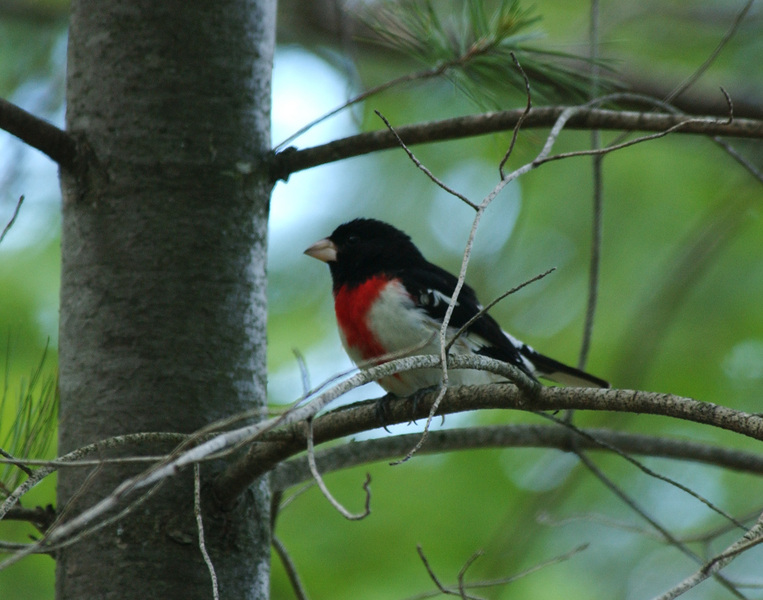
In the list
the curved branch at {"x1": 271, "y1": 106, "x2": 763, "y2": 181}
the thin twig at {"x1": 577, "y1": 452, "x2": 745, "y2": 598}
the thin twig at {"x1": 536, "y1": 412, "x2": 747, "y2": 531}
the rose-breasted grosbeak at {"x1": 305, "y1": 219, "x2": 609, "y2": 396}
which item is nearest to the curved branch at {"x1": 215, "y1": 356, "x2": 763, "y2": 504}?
the thin twig at {"x1": 536, "y1": 412, "x2": 747, "y2": 531}

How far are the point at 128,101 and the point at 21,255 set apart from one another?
280cm

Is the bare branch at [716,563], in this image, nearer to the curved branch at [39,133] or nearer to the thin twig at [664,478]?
the thin twig at [664,478]

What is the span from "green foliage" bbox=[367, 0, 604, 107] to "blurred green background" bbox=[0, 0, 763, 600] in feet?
3.67

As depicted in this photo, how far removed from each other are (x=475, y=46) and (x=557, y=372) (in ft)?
5.24

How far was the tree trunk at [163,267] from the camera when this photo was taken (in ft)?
7.00

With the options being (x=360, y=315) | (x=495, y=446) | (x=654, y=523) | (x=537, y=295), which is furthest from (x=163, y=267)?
(x=537, y=295)

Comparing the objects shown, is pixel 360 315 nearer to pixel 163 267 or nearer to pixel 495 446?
pixel 495 446

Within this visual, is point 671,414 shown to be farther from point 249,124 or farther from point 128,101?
point 128,101

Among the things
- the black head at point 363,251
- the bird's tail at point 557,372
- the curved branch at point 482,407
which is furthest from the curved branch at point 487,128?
the bird's tail at point 557,372

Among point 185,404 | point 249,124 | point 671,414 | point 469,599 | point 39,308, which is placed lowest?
point 469,599

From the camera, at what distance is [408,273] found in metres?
3.54

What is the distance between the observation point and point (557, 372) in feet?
12.0

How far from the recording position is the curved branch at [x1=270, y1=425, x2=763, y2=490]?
2.46 m

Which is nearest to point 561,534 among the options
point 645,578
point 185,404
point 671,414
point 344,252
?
point 645,578
